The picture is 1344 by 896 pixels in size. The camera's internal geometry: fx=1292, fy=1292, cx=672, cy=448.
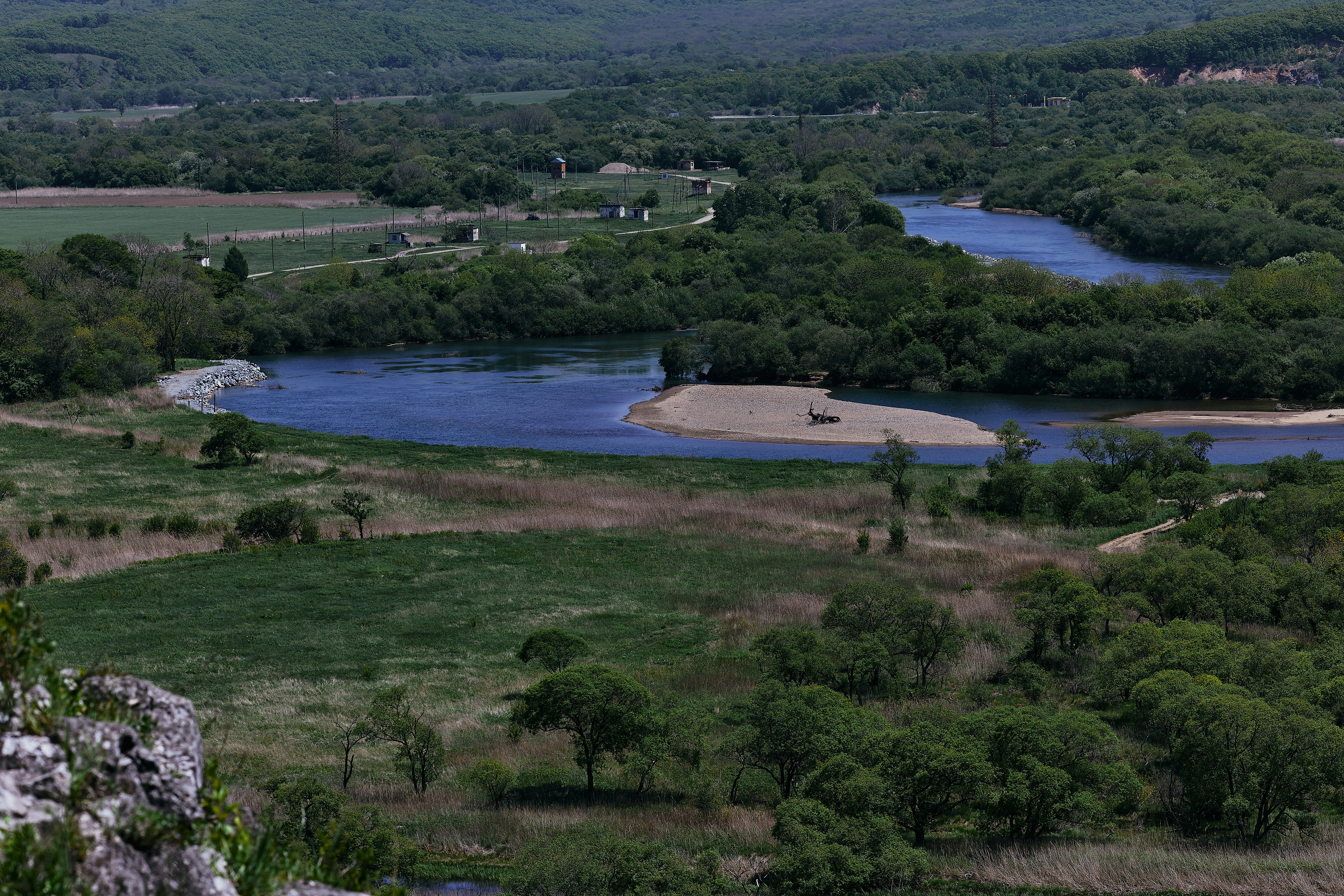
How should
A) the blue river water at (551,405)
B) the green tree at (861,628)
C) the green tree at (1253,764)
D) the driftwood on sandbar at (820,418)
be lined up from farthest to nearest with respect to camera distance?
1. the driftwood on sandbar at (820,418)
2. the blue river water at (551,405)
3. the green tree at (861,628)
4. the green tree at (1253,764)

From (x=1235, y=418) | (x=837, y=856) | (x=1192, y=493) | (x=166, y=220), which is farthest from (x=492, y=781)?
(x=166, y=220)

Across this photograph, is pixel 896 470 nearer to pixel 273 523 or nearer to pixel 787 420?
pixel 273 523

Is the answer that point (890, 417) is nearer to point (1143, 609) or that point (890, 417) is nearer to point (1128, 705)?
point (1143, 609)

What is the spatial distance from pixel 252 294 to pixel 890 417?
190 ft

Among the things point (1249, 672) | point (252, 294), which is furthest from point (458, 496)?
point (252, 294)

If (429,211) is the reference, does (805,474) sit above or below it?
below

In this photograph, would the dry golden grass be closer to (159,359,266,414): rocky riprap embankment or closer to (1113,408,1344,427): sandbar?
(1113,408,1344,427): sandbar

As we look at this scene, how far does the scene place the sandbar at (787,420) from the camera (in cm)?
7344

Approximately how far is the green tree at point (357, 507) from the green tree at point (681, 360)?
47035 mm

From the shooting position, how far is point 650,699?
2441 centimetres

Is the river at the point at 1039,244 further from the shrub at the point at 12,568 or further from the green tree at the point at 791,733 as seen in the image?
the green tree at the point at 791,733

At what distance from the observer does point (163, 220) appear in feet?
504

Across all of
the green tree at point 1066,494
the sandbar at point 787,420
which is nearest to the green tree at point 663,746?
the green tree at point 1066,494

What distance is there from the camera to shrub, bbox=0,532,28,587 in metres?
36.8
